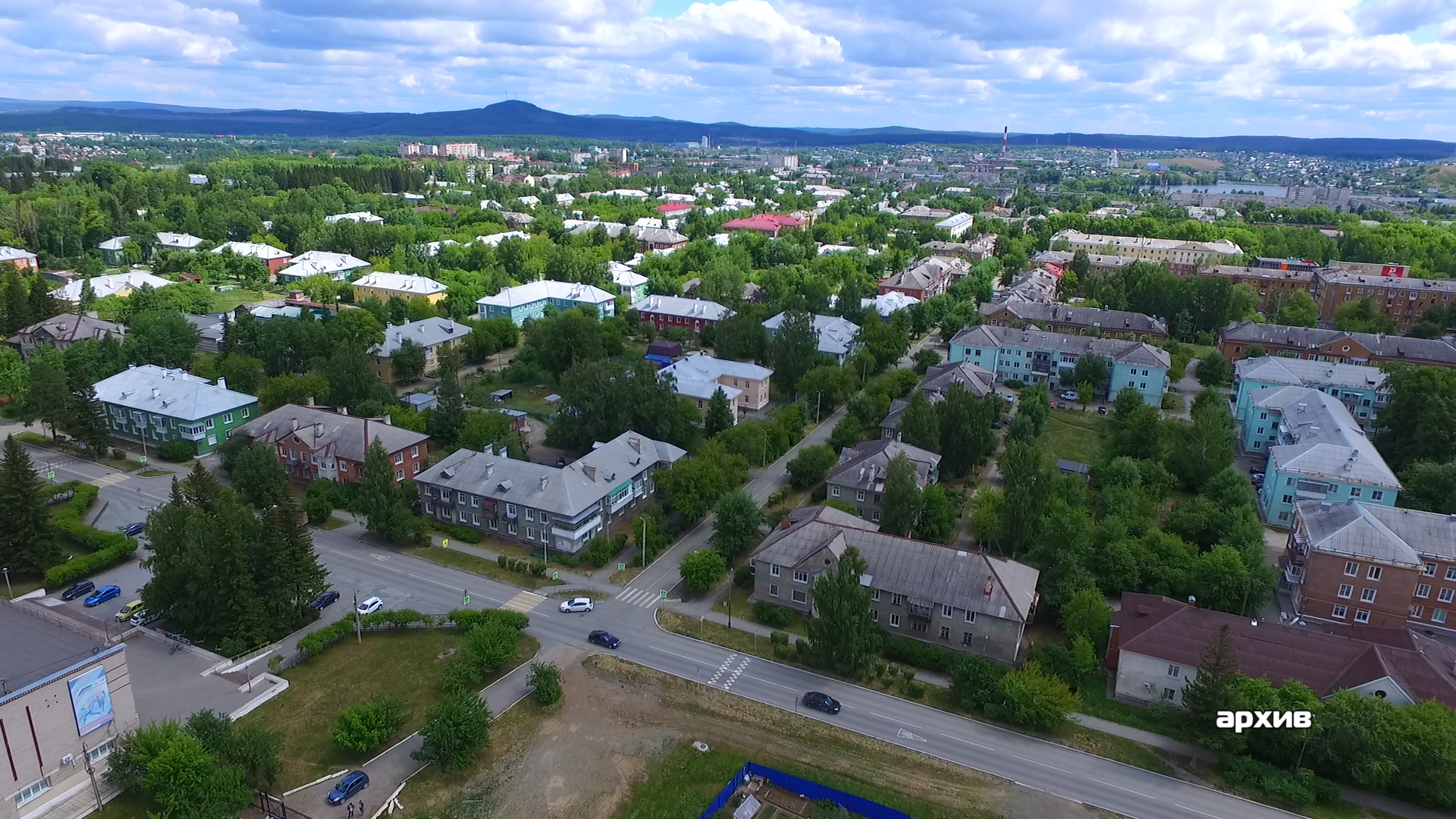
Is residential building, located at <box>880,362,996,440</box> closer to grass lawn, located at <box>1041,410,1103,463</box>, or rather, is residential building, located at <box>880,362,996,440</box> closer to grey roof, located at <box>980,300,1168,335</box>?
grass lawn, located at <box>1041,410,1103,463</box>

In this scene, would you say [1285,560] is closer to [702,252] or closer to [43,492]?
[43,492]

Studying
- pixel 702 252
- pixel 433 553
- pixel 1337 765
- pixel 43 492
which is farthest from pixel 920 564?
pixel 702 252

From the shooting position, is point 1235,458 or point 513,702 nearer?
point 513,702

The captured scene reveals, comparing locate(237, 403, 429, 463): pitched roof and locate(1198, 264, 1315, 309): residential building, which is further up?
locate(1198, 264, 1315, 309): residential building

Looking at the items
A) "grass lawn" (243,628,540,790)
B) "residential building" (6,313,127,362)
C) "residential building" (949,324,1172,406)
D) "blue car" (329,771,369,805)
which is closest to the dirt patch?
"blue car" (329,771,369,805)

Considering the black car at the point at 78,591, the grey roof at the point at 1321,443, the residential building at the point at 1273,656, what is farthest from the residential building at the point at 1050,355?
the black car at the point at 78,591

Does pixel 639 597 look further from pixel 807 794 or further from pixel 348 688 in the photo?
pixel 807 794
